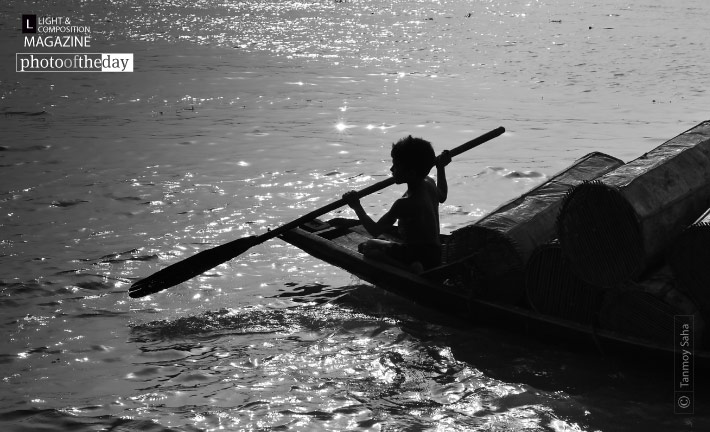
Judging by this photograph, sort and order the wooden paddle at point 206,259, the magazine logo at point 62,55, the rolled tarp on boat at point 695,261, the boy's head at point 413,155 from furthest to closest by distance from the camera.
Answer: the magazine logo at point 62,55, the wooden paddle at point 206,259, the boy's head at point 413,155, the rolled tarp on boat at point 695,261

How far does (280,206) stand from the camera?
328 inches

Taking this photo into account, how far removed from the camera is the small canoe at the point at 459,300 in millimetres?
4828

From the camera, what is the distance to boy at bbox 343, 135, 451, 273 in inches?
226

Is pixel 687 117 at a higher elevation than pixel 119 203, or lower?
higher

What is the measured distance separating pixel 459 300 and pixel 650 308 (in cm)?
122

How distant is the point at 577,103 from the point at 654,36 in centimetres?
684

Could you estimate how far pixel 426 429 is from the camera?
15.0 ft

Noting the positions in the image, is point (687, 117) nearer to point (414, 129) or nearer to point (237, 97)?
point (414, 129)

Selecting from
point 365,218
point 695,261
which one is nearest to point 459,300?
point 365,218

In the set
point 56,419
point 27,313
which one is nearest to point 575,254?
point 56,419

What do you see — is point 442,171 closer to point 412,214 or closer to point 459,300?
point 412,214

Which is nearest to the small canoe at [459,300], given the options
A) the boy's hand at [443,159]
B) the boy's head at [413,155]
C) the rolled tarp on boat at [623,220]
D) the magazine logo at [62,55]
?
the rolled tarp on boat at [623,220]

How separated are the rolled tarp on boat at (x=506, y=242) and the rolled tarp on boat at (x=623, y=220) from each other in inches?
17.9

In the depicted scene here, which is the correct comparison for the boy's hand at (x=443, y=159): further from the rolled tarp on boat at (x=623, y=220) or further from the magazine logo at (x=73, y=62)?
the magazine logo at (x=73, y=62)
